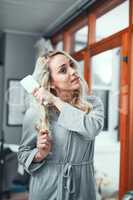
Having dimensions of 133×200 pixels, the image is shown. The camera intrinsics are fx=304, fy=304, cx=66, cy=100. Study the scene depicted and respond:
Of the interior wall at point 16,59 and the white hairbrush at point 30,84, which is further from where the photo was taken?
the interior wall at point 16,59

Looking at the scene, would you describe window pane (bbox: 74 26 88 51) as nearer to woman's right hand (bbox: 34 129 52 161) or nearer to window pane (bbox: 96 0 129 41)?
window pane (bbox: 96 0 129 41)

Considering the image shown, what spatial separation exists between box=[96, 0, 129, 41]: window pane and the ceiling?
0.97ft

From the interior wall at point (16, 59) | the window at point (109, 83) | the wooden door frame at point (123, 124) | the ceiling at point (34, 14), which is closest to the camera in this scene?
the wooden door frame at point (123, 124)

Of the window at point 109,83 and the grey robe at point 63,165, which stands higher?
the window at point 109,83

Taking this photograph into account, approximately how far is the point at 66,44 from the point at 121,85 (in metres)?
1.08

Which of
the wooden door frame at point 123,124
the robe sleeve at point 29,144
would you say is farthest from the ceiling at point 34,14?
the robe sleeve at point 29,144

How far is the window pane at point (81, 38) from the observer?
2416mm

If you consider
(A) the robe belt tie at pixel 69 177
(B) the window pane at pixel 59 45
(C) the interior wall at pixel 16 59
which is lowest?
(A) the robe belt tie at pixel 69 177

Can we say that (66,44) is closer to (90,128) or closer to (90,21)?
(90,21)

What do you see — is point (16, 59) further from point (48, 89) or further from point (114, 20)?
point (48, 89)

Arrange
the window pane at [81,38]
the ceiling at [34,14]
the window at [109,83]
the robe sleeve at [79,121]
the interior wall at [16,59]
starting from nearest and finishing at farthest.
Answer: the robe sleeve at [79,121]
the window at [109,83]
the ceiling at [34,14]
the window pane at [81,38]
the interior wall at [16,59]

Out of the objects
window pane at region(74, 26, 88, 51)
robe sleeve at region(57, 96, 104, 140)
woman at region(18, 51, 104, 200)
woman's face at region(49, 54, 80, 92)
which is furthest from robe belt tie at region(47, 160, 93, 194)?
window pane at region(74, 26, 88, 51)

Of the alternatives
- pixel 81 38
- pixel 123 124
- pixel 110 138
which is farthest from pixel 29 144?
pixel 81 38

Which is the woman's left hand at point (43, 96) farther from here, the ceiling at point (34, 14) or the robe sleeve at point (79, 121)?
the ceiling at point (34, 14)
